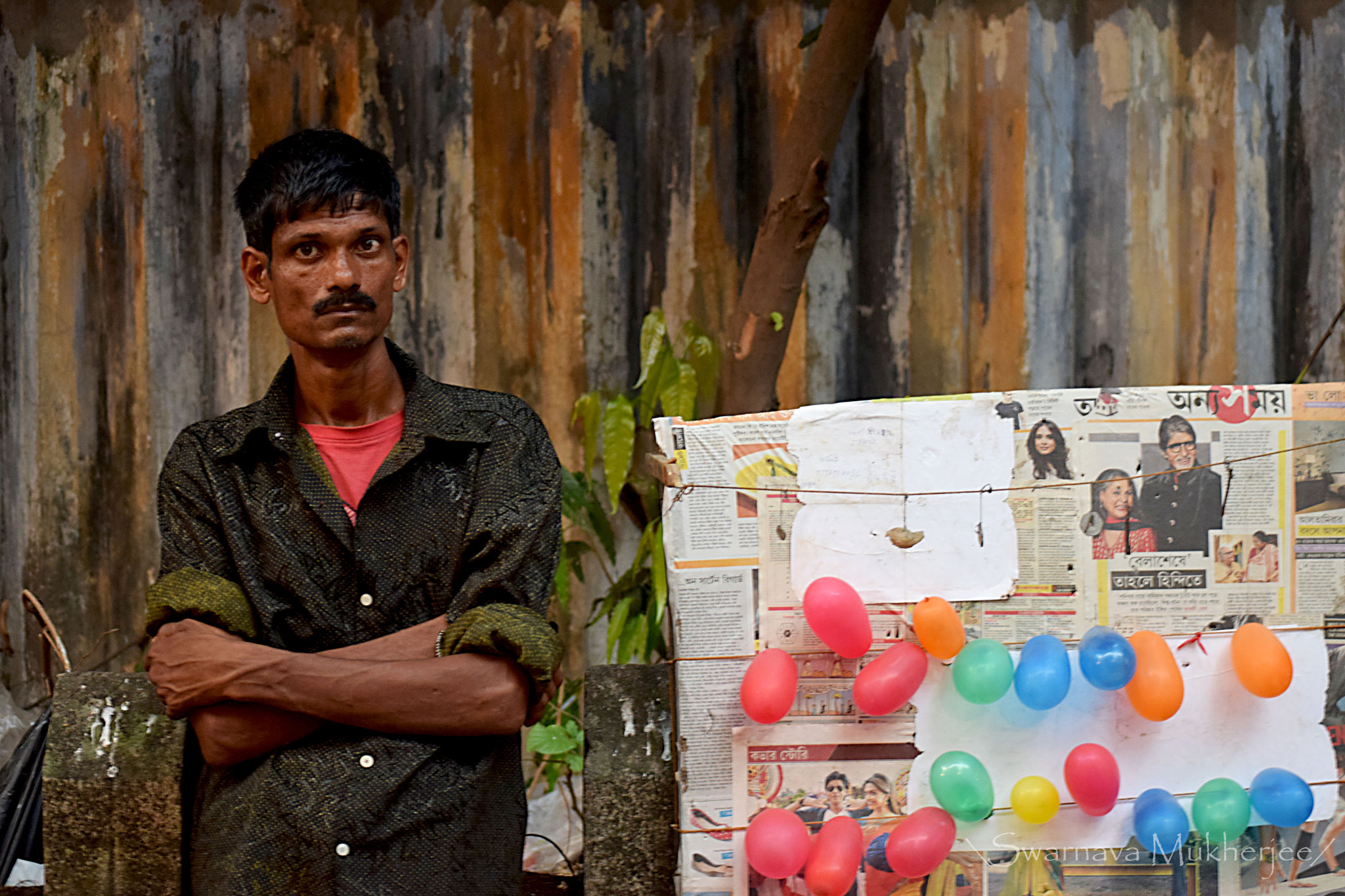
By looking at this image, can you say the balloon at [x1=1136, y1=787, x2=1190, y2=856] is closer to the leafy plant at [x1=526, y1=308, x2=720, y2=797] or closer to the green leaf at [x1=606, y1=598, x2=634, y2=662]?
the leafy plant at [x1=526, y1=308, x2=720, y2=797]

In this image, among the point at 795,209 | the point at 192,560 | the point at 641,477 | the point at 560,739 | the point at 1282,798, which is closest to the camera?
the point at 192,560

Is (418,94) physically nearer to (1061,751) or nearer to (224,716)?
(224,716)

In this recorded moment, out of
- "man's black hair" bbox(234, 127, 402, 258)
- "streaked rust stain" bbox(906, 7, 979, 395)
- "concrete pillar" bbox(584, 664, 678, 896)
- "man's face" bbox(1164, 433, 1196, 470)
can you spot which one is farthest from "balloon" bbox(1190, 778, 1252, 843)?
"man's black hair" bbox(234, 127, 402, 258)

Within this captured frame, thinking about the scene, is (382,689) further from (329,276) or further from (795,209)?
(795,209)

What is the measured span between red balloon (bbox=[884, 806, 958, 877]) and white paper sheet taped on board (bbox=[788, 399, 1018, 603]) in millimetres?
356

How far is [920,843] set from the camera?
1698 mm

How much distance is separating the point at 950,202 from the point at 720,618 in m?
1.56

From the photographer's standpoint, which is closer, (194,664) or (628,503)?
(194,664)

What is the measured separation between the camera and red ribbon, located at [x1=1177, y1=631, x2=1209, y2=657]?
180 cm

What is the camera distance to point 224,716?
156cm

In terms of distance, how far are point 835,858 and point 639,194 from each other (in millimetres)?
1777

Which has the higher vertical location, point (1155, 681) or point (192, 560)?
point (192, 560)

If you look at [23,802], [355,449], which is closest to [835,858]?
[355,449]

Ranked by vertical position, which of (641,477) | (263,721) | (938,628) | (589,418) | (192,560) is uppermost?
(589,418)
